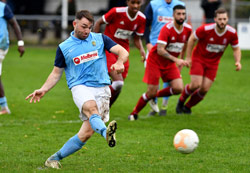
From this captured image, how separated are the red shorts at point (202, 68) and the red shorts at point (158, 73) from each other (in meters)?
0.50

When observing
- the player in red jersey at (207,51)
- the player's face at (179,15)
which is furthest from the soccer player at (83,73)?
the player in red jersey at (207,51)

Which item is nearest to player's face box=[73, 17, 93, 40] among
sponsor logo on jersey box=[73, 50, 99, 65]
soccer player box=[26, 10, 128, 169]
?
soccer player box=[26, 10, 128, 169]

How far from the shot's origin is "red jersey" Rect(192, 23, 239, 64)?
31.8ft

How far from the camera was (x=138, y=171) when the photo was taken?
5.83 m

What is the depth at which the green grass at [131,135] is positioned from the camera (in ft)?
20.4

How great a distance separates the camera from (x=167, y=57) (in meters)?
9.20

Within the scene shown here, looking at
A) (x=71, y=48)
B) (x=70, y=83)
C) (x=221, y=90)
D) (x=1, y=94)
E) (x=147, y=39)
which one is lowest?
(x=221, y=90)

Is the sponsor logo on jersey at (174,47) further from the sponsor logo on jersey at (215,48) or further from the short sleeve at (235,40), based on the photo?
the short sleeve at (235,40)

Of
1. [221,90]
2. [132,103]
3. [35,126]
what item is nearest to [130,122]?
[35,126]

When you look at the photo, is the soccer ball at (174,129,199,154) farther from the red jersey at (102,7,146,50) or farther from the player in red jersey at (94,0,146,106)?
the red jersey at (102,7,146,50)

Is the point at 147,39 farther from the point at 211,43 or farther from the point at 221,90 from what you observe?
the point at 221,90

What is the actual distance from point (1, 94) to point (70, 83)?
4400 millimetres

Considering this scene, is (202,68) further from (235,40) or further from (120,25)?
(120,25)

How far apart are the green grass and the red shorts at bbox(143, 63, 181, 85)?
2.54 feet
